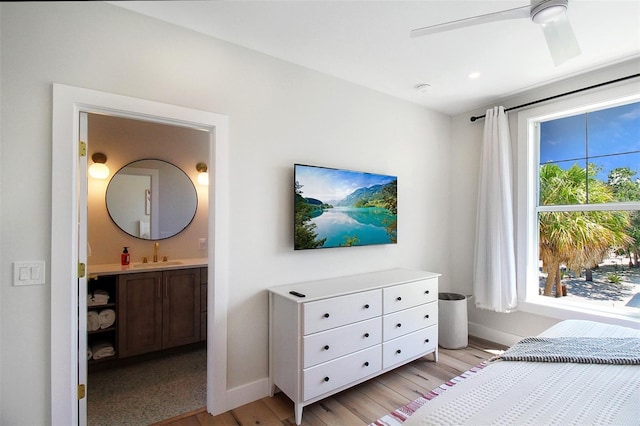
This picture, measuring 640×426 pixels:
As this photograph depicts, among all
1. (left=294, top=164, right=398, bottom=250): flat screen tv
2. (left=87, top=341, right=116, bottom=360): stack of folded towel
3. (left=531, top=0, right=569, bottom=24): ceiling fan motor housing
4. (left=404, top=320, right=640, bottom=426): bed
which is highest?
(left=531, top=0, right=569, bottom=24): ceiling fan motor housing

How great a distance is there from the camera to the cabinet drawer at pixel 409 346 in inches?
103

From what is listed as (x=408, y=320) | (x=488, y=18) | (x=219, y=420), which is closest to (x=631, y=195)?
(x=408, y=320)

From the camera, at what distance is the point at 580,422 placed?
3.86ft

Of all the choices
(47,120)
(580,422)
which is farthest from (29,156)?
(580,422)

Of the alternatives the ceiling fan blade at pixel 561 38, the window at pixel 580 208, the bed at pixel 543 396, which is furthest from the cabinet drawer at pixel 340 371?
the ceiling fan blade at pixel 561 38

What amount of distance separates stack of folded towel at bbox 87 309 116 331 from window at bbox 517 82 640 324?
3847mm

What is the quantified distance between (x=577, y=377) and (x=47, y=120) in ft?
9.53

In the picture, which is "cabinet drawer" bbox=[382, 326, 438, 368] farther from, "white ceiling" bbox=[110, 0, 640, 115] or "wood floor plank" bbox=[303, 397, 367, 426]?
"white ceiling" bbox=[110, 0, 640, 115]

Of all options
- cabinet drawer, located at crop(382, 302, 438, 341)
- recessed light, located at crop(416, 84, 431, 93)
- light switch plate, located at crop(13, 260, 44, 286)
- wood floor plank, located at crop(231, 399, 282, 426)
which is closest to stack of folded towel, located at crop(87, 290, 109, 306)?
light switch plate, located at crop(13, 260, 44, 286)

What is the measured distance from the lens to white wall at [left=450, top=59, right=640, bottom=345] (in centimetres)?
323

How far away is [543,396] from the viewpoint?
1.33 m

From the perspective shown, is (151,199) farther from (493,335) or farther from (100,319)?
(493,335)

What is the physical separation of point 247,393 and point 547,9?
2.91 meters

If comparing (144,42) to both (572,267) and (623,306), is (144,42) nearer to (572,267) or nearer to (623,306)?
(572,267)
